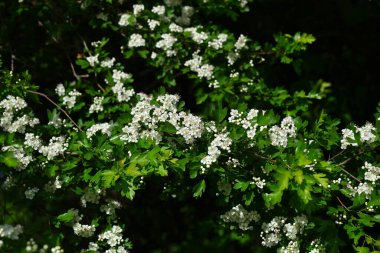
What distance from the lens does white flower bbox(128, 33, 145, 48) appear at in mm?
3770

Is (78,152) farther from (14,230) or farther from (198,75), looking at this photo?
(198,75)

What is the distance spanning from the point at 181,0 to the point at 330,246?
2238mm

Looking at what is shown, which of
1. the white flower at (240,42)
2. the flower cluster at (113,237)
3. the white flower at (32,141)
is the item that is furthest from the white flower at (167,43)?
the flower cluster at (113,237)

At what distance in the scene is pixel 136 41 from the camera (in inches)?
149

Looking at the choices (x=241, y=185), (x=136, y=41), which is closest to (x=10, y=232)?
(x=241, y=185)

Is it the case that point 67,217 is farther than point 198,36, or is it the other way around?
point 198,36

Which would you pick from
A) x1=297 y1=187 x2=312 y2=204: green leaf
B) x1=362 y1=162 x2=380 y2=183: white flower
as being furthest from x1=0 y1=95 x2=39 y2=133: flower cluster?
x1=362 y1=162 x2=380 y2=183: white flower

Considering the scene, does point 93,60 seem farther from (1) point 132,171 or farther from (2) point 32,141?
(1) point 132,171

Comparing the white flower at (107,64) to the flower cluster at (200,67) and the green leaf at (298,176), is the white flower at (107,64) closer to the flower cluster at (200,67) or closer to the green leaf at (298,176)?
the flower cluster at (200,67)

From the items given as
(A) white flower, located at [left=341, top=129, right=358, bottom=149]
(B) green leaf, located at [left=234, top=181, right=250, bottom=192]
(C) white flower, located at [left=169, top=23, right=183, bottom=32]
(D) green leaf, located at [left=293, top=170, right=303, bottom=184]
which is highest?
(C) white flower, located at [left=169, top=23, right=183, bottom=32]

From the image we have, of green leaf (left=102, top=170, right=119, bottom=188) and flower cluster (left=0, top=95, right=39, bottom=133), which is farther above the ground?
flower cluster (left=0, top=95, right=39, bottom=133)

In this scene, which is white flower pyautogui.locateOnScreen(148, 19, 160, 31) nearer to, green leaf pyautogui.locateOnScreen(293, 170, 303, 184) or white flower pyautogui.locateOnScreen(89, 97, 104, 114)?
white flower pyautogui.locateOnScreen(89, 97, 104, 114)

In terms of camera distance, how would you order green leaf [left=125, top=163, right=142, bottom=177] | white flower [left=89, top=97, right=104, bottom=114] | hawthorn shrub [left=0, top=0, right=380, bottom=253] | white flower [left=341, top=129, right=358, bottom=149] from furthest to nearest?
white flower [left=89, top=97, right=104, bottom=114], white flower [left=341, top=129, right=358, bottom=149], hawthorn shrub [left=0, top=0, right=380, bottom=253], green leaf [left=125, top=163, right=142, bottom=177]

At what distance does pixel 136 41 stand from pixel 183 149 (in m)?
1.14
